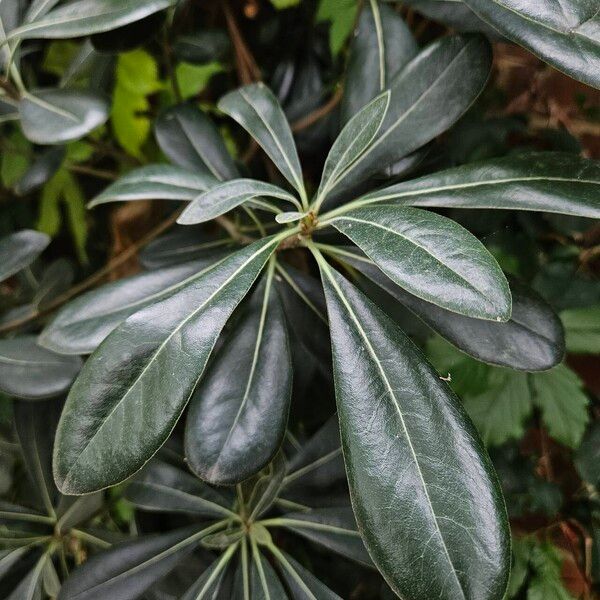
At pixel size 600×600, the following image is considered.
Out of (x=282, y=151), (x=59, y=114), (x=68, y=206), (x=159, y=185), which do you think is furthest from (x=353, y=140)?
(x=68, y=206)

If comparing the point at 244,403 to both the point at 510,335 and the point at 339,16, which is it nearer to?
the point at 510,335

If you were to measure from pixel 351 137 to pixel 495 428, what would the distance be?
497 millimetres

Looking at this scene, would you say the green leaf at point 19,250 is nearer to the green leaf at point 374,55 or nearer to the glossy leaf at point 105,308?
the glossy leaf at point 105,308

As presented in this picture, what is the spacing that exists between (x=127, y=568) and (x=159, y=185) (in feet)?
Result: 1.52

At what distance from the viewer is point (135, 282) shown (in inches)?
26.8

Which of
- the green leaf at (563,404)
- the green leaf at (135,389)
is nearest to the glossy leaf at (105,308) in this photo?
the green leaf at (135,389)

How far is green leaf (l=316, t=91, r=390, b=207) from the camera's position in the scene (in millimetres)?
562

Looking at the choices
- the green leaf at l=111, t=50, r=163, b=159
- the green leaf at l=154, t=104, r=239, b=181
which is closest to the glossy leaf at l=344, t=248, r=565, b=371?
the green leaf at l=154, t=104, r=239, b=181

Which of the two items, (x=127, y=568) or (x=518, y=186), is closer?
(x=518, y=186)

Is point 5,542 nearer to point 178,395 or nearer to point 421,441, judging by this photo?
point 178,395

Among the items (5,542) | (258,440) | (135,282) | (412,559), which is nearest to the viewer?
(412,559)

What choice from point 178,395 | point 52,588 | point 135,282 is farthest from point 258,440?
point 52,588

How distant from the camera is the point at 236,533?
2.32 feet

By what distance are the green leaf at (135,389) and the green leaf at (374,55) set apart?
0.34 meters
